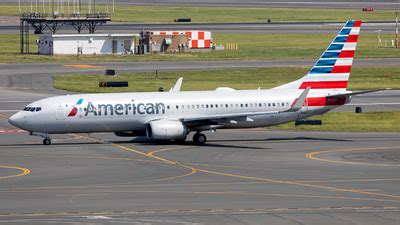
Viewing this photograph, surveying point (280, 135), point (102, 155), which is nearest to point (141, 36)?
point (280, 135)

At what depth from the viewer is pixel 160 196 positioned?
46406 millimetres

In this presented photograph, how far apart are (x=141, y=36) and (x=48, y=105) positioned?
87616mm

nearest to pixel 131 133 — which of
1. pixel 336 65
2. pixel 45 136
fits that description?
pixel 45 136

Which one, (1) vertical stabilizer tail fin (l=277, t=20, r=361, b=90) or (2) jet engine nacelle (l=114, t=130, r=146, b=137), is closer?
(2) jet engine nacelle (l=114, t=130, r=146, b=137)

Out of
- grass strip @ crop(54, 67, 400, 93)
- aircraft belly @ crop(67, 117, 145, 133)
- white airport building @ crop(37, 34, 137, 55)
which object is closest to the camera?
aircraft belly @ crop(67, 117, 145, 133)

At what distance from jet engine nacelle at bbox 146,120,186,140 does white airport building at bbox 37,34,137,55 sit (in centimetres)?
8173

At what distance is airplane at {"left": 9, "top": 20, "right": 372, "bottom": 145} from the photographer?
66.3m

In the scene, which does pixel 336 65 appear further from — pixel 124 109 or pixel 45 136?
pixel 45 136

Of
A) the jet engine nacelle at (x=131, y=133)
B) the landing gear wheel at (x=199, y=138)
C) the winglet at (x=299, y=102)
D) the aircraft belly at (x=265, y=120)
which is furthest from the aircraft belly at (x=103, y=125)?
the winglet at (x=299, y=102)

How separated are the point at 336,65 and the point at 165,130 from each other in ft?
45.7

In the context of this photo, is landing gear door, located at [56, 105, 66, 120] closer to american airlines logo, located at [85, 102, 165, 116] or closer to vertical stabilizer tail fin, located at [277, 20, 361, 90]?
american airlines logo, located at [85, 102, 165, 116]

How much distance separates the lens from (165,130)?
66312 millimetres

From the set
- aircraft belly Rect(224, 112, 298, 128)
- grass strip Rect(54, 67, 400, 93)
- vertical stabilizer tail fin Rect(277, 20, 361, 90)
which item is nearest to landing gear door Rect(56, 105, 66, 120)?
aircraft belly Rect(224, 112, 298, 128)

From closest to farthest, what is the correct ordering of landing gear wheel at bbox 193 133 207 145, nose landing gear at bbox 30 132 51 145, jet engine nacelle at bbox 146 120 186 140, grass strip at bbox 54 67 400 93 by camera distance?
jet engine nacelle at bbox 146 120 186 140, nose landing gear at bbox 30 132 51 145, landing gear wheel at bbox 193 133 207 145, grass strip at bbox 54 67 400 93
